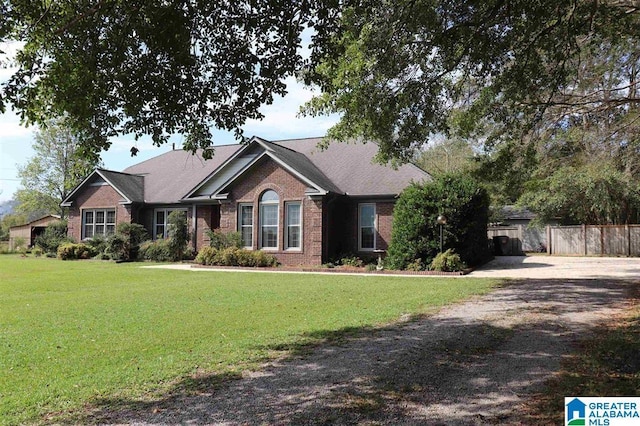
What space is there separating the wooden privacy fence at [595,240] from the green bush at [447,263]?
16.4 metres

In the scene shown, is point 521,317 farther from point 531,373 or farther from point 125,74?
point 125,74

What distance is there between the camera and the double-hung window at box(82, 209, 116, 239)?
29031mm

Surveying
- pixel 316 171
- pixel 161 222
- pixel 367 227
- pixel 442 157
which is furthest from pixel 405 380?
pixel 442 157

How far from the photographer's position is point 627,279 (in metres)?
15.2

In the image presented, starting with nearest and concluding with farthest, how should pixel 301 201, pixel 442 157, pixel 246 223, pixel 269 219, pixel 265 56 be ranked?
1. pixel 265 56
2. pixel 301 201
3. pixel 269 219
4. pixel 246 223
5. pixel 442 157

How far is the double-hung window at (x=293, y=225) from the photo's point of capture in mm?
22422

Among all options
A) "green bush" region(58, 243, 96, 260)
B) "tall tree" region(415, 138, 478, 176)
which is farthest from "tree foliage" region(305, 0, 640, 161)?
"tall tree" region(415, 138, 478, 176)

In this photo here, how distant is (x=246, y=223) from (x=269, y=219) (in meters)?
1.26

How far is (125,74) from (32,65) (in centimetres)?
105

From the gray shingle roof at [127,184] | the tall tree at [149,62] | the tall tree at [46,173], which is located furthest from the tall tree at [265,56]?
the tall tree at [46,173]

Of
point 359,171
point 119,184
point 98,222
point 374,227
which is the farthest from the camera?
point 98,222

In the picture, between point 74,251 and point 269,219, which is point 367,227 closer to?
point 269,219

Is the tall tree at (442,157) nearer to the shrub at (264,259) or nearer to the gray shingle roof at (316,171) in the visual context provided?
the gray shingle roof at (316,171)

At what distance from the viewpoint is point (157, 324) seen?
8.38 metres
